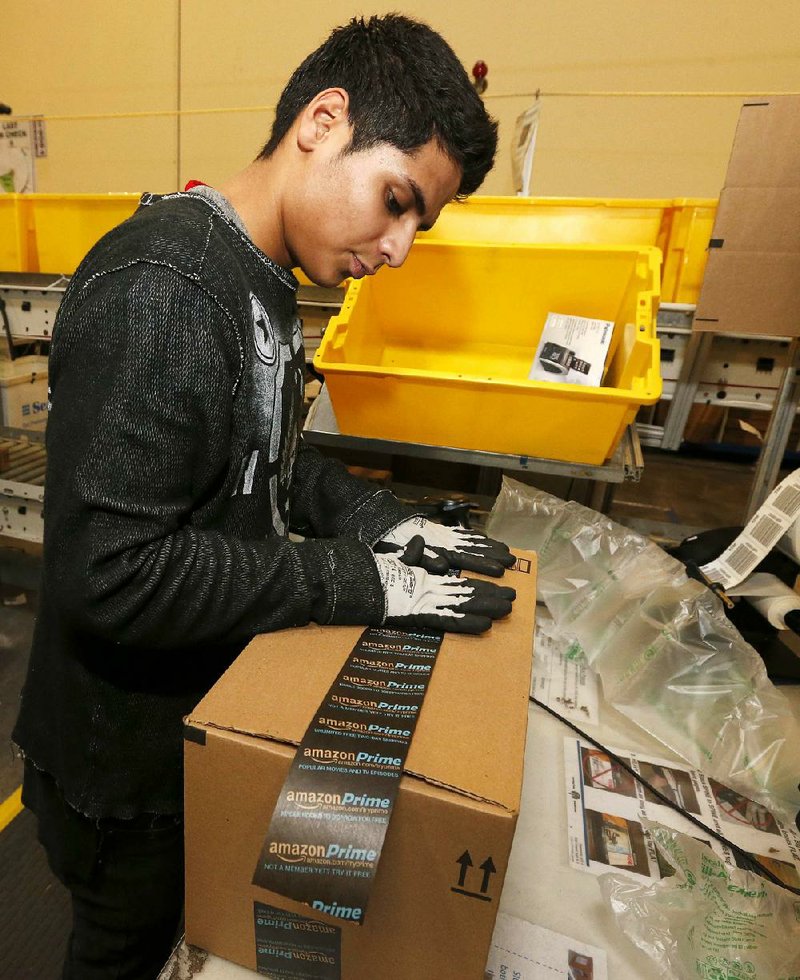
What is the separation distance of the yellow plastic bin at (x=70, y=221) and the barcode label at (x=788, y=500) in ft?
5.33

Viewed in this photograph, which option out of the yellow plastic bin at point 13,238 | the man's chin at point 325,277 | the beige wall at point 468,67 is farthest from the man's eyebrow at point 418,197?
the beige wall at point 468,67

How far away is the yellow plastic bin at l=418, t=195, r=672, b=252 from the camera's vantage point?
1.22 metres

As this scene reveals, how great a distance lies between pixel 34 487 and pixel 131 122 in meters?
2.49

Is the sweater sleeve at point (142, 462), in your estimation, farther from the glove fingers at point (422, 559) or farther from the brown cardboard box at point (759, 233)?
the brown cardboard box at point (759, 233)

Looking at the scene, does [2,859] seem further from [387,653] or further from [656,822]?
[656,822]

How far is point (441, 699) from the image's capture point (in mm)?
517

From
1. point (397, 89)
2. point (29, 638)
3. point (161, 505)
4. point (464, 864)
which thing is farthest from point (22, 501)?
point (464, 864)

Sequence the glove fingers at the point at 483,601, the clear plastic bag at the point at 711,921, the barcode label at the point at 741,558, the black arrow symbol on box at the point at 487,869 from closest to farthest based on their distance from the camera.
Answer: the black arrow symbol on box at the point at 487,869
the clear plastic bag at the point at 711,921
the glove fingers at the point at 483,601
the barcode label at the point at 741,558

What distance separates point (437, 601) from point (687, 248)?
993 mm

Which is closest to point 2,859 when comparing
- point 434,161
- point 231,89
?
point 434,161

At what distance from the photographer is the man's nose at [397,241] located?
646mm

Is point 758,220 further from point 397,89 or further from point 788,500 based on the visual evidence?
point 397,89

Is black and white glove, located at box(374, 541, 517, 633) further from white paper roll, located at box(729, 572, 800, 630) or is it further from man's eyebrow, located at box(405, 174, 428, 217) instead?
white paper roll, located at box(729, 572, 800, 630)

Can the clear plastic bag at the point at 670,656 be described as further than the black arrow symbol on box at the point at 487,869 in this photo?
Yes
